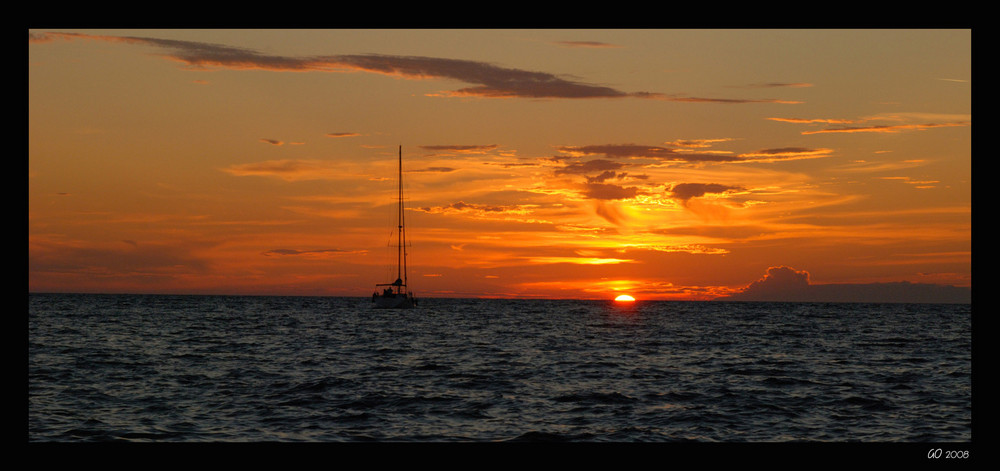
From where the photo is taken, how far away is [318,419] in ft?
72.1

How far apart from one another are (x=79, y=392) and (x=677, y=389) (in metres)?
20.4

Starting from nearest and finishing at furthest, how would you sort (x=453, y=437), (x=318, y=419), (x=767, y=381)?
(x=453, y=437)
(x=318, y=419)
(x=767, y=381)
